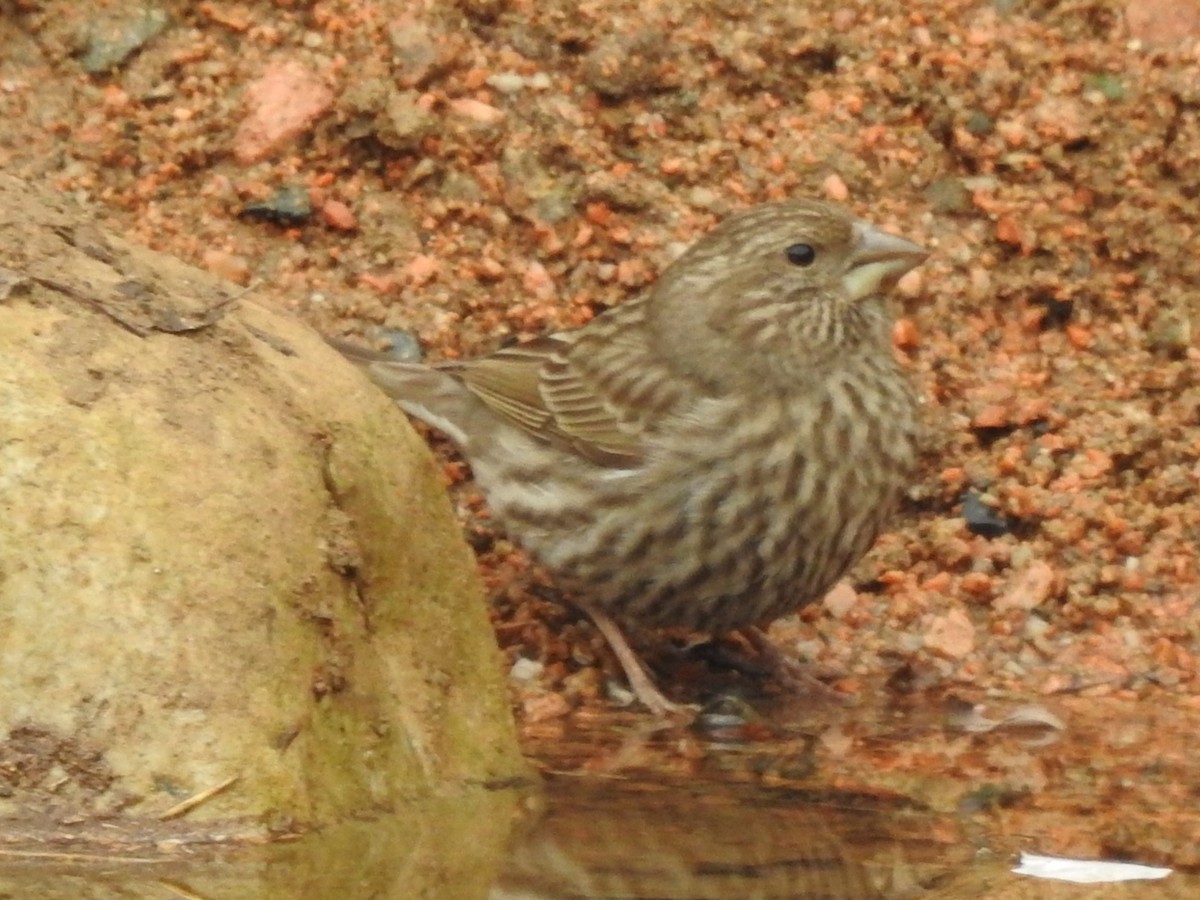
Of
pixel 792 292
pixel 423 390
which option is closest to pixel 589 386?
pixel 423 390

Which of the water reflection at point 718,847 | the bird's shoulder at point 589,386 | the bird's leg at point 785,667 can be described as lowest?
the water reflection at point 718,847

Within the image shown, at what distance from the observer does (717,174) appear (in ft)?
24.2

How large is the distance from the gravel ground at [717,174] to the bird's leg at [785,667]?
289mm

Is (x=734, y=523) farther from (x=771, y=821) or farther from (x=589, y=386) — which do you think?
(x=771, y=821)

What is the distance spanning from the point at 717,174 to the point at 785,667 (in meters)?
1.84

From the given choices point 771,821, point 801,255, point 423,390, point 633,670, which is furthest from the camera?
point 423,390

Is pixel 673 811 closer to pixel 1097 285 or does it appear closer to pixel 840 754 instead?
pixel 840 754

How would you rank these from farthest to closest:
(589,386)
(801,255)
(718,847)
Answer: (589,386) → (801,255) → (718,847)

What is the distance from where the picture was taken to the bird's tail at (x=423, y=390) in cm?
665

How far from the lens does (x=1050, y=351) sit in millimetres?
7203

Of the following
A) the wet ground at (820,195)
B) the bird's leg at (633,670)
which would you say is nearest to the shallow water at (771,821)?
the bird's leg at (633,670)

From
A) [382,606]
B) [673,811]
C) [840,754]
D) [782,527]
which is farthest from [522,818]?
[782,527]

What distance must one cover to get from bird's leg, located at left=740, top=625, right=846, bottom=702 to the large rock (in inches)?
42.5

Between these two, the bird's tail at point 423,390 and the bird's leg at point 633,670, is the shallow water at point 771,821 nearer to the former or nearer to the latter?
the bird's leg at point 633,670
